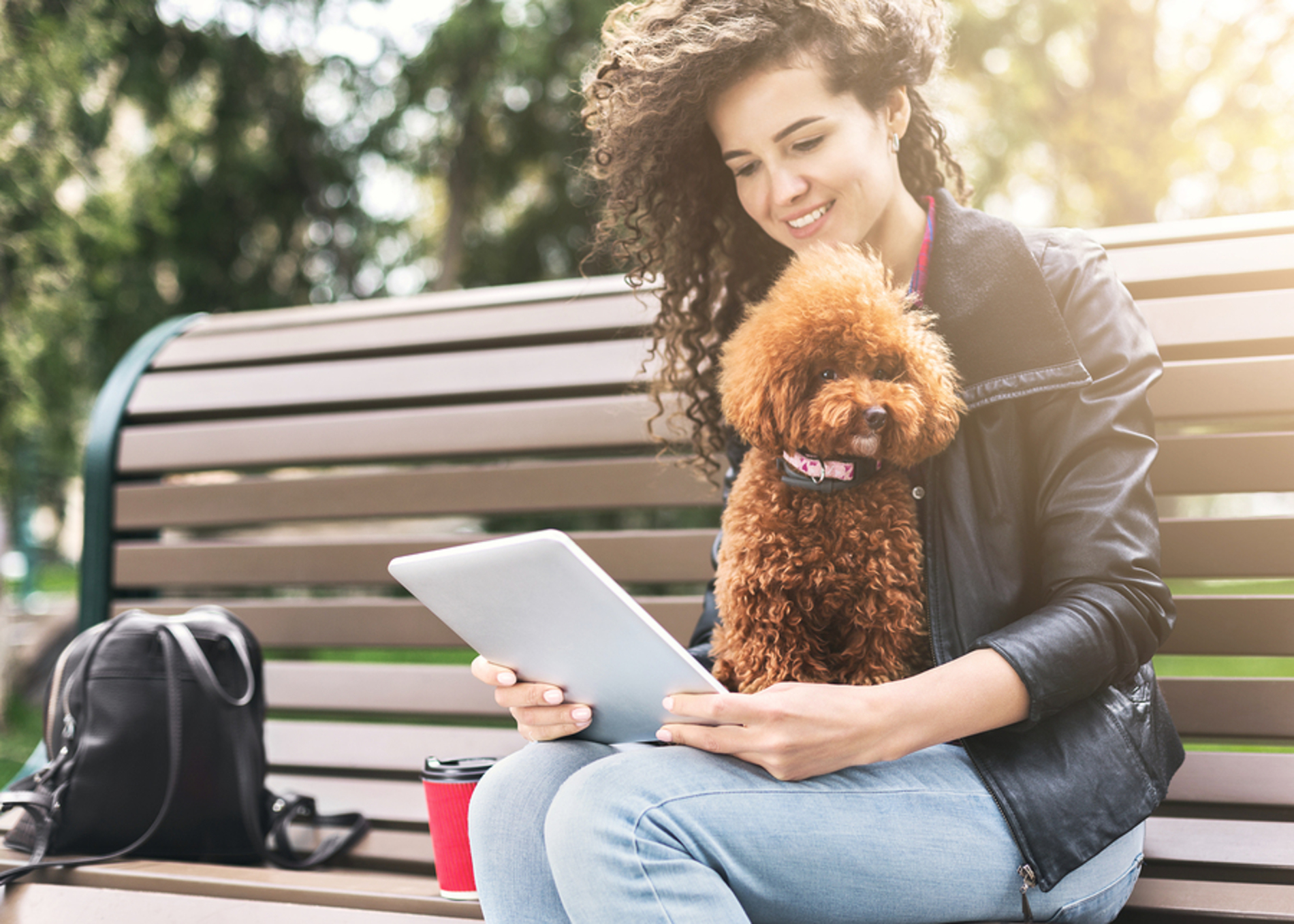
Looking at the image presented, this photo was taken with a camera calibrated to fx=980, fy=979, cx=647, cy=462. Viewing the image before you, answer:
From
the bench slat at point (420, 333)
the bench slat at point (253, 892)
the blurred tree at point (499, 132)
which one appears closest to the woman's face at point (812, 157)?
the bench slat at point (420, 333)

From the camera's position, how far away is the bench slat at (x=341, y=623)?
246 centimetres

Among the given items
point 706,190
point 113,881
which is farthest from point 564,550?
point 113,881

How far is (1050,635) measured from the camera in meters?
1.24

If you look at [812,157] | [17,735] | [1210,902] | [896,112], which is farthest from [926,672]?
[17,735]

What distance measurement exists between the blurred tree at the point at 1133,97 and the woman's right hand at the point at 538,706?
6.92 m

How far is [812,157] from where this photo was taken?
1.58m

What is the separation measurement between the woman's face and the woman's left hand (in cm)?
78

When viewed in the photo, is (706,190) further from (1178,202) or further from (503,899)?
(1178,202)

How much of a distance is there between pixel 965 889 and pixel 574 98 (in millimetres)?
6050

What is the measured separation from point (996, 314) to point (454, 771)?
116cm

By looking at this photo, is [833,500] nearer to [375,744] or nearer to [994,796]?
[994,796]

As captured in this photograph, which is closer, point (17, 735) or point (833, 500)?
point (833, 500)

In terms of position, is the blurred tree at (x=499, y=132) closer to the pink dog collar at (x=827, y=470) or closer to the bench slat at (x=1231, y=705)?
the bench slat at (x=1231, y=705)

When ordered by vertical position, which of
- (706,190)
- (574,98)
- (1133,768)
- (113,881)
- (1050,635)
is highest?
(574,98)
